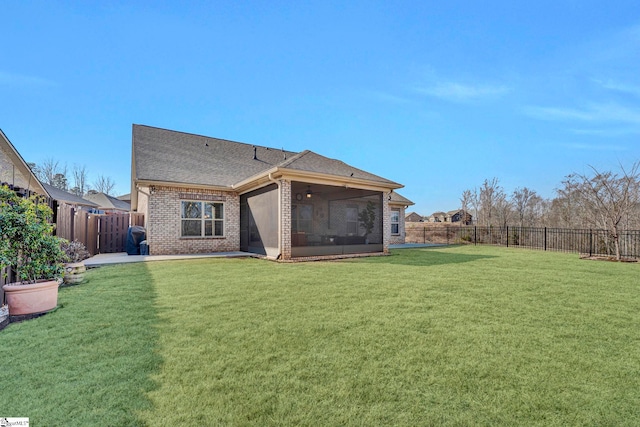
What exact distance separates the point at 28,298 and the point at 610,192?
58.5 feet

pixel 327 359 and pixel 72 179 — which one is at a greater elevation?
pixel 72 179

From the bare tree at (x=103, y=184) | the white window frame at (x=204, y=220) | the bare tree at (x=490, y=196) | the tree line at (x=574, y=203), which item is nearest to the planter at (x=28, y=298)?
the white window frame at (x=204, y=220)

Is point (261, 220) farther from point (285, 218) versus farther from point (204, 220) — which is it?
point (204, 220)

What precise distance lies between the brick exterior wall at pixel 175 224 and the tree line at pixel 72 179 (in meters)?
39.0

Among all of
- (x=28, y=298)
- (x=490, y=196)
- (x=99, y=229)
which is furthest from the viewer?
(x=490, y=196)

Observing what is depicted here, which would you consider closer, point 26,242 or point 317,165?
point 26,242

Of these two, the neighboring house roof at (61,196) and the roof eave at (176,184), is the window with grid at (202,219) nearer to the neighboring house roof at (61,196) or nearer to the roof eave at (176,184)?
the roof eave at (176,184)

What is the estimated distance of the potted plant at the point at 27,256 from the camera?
13.3 feet

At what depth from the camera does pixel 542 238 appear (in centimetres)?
1523

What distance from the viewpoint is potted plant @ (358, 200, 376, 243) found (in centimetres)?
1554

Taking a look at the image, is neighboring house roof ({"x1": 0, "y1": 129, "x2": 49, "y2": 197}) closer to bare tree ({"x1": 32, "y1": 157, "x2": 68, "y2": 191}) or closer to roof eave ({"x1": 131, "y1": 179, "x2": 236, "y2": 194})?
roof eave ({"x1": 131, "y1": 179, "x2": 236, "y2": 194})

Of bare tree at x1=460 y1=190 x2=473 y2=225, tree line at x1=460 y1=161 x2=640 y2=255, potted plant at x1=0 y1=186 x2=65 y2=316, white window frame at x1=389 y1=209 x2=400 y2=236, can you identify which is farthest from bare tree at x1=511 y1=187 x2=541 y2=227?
potted plant at x1=0 y1=186 x2=65 y2=316

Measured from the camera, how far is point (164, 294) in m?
5.06

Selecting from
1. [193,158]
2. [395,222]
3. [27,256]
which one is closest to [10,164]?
[193,158]
